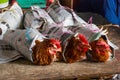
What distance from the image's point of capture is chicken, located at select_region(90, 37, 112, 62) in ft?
2.96

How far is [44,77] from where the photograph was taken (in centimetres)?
84

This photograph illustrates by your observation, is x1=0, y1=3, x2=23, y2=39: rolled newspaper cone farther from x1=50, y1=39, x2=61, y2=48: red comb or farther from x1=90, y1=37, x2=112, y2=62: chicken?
x1=90, y1=37, x2=112, y2=62: chicken

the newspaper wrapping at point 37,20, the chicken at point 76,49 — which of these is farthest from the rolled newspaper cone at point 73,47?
the newspaper wrapping at point 37,20

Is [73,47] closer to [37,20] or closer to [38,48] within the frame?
[38,48]

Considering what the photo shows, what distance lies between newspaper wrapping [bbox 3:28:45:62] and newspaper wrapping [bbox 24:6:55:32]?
12cm

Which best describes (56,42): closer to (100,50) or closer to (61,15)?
(100,50)

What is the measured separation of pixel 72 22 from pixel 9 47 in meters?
0.30

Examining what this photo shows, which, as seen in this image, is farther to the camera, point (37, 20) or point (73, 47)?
point (37, 20)

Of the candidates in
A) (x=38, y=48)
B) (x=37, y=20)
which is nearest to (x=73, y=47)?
(x=38, y=48)

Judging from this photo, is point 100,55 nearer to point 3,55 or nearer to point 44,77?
point 44,77

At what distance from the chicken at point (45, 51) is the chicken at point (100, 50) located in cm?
12

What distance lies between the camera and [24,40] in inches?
35.6

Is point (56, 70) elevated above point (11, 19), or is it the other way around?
point (11, 19)

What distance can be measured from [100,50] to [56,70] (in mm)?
158
